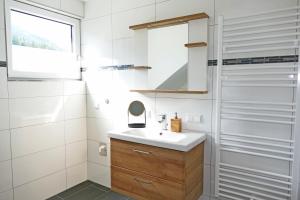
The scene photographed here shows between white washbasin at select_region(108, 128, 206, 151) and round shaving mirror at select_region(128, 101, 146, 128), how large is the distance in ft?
0.56

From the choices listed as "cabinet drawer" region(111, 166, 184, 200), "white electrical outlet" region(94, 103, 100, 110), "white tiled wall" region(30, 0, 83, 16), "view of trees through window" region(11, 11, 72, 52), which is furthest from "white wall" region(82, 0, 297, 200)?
"cabinet drawer" region(111, 166, 184, 200)

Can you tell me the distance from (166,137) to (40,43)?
5.95ft

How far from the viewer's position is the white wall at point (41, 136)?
2.14 meters

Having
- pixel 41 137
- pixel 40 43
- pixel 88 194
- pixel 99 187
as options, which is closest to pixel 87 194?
pixel 88 194

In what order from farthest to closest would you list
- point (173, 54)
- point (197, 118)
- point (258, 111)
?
point (173, 54)
point (197, 118)
point (258, 111)

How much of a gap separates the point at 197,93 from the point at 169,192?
918 mm

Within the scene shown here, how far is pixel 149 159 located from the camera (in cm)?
182

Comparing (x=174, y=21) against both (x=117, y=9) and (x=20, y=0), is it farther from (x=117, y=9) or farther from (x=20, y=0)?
(x=20, y=0)

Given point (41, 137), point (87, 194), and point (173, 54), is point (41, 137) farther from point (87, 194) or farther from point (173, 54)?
point (173, 54)

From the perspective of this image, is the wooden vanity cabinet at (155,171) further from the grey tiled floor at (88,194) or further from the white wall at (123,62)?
the grey tiled floor at (88,194)

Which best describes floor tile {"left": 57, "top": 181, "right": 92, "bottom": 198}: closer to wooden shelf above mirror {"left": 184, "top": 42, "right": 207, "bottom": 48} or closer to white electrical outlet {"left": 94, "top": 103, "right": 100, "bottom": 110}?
white electrical outlet {"left": 94, "top": 103, "right": 100, "bottom": 110}

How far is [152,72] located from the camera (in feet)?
7.57

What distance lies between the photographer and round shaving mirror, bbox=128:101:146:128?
7.93 feet

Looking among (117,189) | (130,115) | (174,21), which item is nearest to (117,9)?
(174,21)
